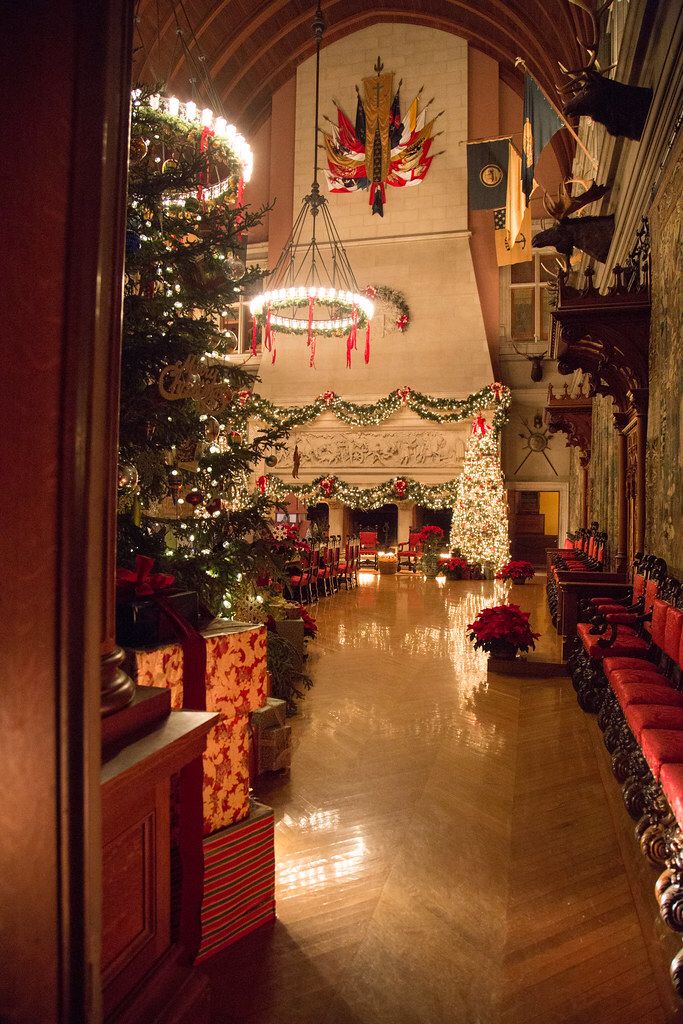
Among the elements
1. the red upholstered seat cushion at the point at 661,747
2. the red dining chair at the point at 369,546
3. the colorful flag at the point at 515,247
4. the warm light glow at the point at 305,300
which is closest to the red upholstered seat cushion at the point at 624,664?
the red upholstered seat cushion at the point at 661,747

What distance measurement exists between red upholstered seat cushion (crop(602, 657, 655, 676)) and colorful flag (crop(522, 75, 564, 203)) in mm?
7430

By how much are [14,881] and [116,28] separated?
1.26 meters

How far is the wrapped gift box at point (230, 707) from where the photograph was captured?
77.1 inches

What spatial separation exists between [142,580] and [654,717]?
213cm

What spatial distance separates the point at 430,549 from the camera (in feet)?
48.0

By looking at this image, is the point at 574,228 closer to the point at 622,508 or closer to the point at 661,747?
the point at 622,508

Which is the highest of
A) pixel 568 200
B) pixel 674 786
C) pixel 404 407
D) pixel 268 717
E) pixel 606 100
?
pixel 606 100

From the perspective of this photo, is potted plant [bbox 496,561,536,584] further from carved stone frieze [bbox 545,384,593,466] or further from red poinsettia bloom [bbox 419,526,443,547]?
carved stone frieze [bbox 545,384,593,466]

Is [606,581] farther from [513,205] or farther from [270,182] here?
[270,182]

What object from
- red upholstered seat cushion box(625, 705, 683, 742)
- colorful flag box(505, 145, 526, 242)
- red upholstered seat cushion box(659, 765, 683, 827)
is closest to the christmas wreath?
colorful flag box(505, 145, 526, 242)

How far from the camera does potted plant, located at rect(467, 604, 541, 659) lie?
18.3 feet

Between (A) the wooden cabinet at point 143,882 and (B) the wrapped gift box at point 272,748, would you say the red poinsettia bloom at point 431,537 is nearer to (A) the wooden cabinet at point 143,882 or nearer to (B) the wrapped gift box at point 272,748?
(B) the wrapped gift box at point 272,748

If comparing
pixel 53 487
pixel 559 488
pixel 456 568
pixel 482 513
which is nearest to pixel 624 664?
pixel 53 487

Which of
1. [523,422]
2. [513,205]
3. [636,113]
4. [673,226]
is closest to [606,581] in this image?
[673,226]
